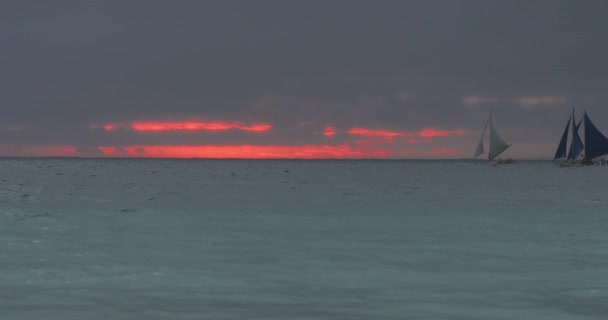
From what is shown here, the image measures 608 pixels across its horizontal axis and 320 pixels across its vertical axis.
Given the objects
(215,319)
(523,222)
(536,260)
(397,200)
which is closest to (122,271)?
(215,319)

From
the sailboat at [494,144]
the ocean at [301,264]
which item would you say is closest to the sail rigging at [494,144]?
the sailboat at [494,144]

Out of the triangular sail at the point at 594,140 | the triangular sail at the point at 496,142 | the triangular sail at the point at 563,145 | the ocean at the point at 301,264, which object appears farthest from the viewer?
the triangular sail at the point at 496,142

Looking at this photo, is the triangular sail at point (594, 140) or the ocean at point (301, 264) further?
the triangular sail at point (594, 140)

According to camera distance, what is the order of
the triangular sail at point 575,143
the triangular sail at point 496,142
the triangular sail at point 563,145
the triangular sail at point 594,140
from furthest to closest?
the triangular sail at point 496,142, the triangular sail at point 563,145, the triangular sail at point 575,143, the triangular sail at point 594,140

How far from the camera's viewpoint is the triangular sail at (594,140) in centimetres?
10812

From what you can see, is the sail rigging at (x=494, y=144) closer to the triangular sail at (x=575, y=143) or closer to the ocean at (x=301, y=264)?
the triangular sail at (x=575, y=143)

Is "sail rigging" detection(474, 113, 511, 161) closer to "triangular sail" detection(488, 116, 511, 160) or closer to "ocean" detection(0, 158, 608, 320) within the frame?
"triangular sail" detection(488, 116, 511, 160)

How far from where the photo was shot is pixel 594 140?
10969 centimetres

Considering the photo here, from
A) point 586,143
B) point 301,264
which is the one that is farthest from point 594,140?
point 301,264

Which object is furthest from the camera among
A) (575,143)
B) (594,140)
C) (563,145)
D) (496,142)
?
(496,142)

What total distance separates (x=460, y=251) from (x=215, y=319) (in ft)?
25.3

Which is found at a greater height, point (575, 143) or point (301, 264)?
point (575, 143)

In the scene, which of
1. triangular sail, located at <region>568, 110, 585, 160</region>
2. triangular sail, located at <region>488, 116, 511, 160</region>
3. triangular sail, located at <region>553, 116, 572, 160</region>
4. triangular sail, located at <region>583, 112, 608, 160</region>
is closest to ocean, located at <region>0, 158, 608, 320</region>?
triangular sail, located at <region>583, 112, 608, 160</region>

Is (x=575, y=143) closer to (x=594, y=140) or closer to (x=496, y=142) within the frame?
(x=594, y=140)
